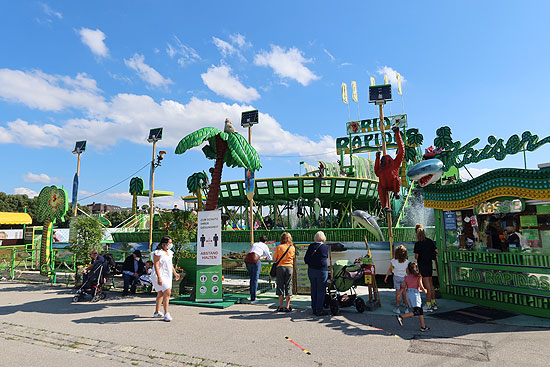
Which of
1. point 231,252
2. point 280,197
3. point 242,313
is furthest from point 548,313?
point 280,197

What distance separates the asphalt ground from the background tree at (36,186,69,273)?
23.6 ft

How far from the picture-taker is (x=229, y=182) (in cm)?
2644

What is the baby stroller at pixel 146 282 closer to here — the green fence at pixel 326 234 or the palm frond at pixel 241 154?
the palm frond at pixel 241 154

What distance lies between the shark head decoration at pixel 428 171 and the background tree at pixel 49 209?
13.9m

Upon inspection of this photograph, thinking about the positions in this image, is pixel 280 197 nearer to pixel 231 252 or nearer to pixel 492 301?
pixel 231 252

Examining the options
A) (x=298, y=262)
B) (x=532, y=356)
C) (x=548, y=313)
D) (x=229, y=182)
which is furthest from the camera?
(x=229, y=182)

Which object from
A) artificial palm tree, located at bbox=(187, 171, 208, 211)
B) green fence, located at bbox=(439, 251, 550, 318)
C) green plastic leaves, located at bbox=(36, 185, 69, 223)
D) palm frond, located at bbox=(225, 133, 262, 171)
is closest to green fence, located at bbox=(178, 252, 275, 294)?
palm frond, located at bbox=(225, 133, 262, 171)

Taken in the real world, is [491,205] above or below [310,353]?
above

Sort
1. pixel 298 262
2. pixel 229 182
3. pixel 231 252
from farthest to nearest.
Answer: pixel 229 182, pixel 231 252, pixel 298 262

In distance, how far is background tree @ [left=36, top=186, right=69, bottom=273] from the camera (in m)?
14.9

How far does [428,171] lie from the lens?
972 cm

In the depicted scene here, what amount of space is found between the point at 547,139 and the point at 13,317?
14.4 m

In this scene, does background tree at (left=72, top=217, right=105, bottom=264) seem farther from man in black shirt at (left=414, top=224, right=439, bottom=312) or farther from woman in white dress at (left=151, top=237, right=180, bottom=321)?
man in black shirt at (left=414, top=224, right=439, bottom=312)

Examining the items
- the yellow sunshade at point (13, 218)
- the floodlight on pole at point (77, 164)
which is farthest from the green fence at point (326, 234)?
the yellow sunshade at point (13, 218)
